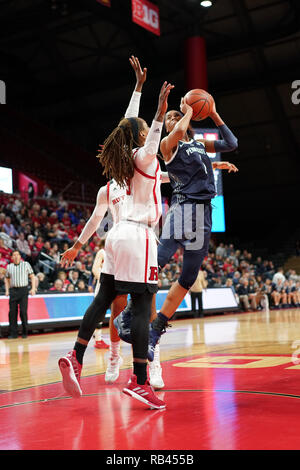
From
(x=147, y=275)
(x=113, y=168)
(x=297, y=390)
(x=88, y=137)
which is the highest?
(x=88, y=137)

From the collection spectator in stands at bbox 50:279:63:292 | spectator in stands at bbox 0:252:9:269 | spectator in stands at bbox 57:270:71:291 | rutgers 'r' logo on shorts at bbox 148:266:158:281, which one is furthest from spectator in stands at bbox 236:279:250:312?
rutgers 'r' logo on shorts at bbox 148:266:158:281

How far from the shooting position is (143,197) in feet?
10.9

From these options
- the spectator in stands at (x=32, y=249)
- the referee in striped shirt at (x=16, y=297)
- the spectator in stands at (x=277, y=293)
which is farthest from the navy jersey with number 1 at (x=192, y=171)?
the spectator in stands at (x=277, y=293)

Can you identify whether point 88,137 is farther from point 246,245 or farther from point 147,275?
point 147,275

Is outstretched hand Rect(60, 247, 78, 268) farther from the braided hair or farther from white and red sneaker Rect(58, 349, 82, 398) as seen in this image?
white and red sneaker Rect(58, 349, 82, 398)

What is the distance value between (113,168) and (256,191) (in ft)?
86.1

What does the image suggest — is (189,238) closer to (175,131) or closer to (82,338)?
(175,131)

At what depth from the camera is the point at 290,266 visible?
26828 millimetres

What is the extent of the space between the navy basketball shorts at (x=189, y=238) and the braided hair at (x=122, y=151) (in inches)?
36.2

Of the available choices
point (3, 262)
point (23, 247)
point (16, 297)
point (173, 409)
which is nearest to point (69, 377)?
point (173, 409)

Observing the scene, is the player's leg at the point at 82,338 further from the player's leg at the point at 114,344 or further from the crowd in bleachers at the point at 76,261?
the crowd in bleachers at the point at 76,261
